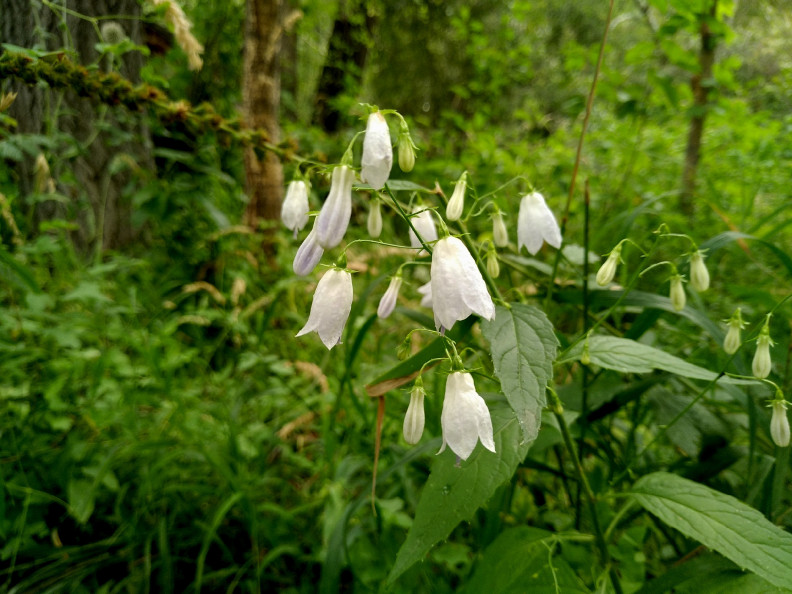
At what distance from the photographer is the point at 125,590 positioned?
1.54 m

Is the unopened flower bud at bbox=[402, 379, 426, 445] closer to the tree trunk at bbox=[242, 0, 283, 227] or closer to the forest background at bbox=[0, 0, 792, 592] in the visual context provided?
the forest background at bbox=[0, 0, 792, 592]

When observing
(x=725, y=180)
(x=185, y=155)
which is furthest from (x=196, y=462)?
(x=725, y=180)

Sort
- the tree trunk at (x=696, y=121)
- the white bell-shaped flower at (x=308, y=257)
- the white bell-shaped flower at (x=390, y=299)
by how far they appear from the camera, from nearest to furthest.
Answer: the white bell-shaped flower at (x=308, y=257) < the white bell-shaped flower at (x=390, y=299) < the tree trunk at (x=696, y=121)

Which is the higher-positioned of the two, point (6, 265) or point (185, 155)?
point (185, 155)

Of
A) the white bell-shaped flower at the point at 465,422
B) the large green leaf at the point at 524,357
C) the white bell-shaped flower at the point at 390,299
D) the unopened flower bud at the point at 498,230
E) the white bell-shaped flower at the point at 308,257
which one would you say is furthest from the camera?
the unopened flower bud at the point at 498,230

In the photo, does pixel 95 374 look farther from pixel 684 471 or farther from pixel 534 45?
pixel 534 45

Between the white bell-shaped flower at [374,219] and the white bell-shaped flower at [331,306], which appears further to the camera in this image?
the white bell-shaped flower at [374,219]

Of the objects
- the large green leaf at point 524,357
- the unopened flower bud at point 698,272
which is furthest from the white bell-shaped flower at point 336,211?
the unopened flower bud at point 698,272

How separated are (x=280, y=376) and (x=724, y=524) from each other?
1.91 m

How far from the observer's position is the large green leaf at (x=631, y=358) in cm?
93

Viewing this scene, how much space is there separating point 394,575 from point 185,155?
268 cm

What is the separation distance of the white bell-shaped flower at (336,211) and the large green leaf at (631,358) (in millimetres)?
530

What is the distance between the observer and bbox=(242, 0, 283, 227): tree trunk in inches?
119

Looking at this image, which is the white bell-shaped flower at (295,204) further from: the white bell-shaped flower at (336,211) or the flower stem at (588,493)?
the flower stem at (588,493)
